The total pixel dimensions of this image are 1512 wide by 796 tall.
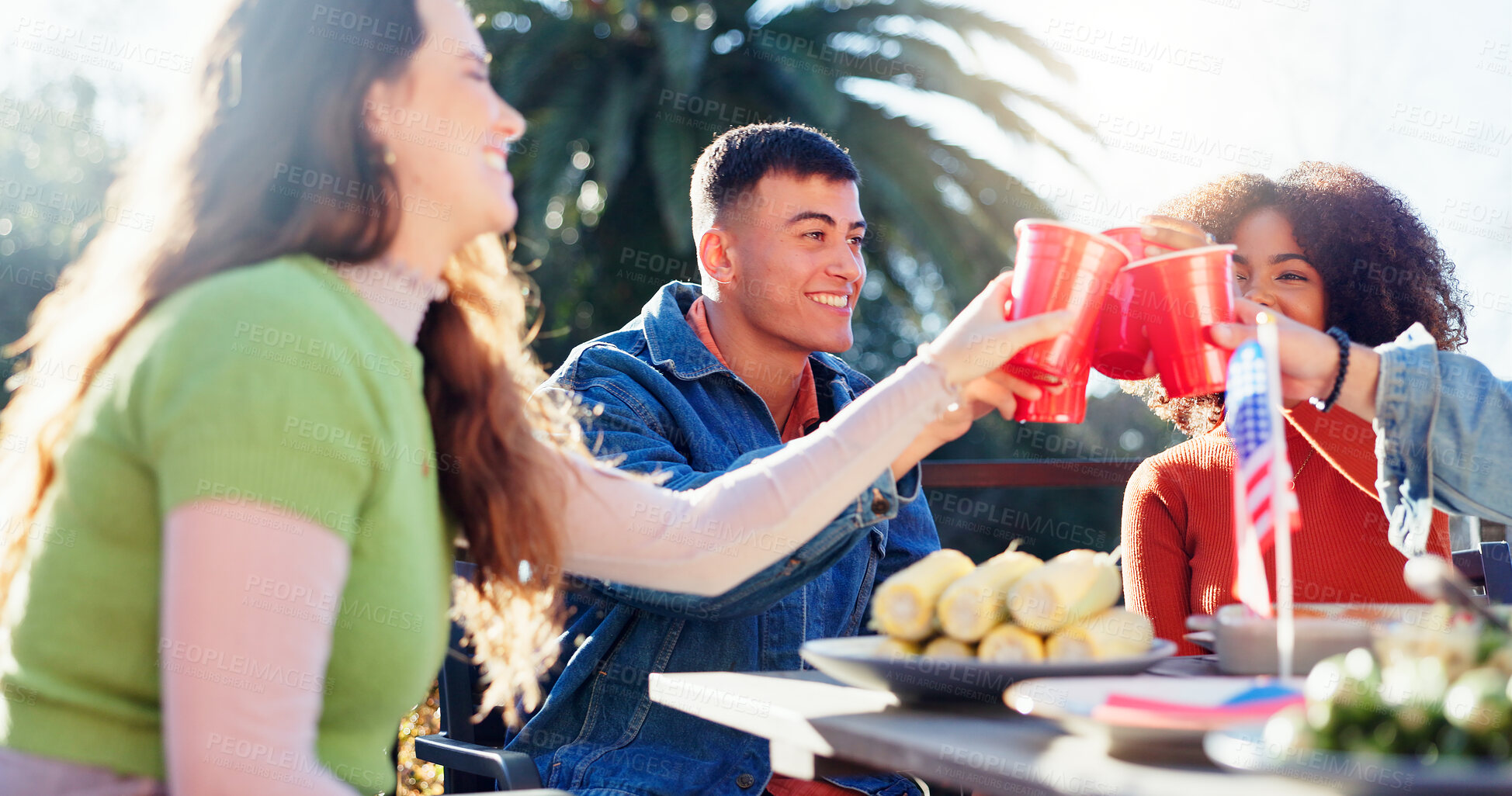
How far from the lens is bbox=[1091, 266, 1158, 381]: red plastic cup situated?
1982 millimetres

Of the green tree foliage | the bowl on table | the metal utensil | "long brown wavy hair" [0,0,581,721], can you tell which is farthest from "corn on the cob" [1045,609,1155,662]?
the green tree foliage

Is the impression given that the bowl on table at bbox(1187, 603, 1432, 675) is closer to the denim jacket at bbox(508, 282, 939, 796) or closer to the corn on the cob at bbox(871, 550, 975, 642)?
the corn on the cob at bbox(871, 550, 975, 642)

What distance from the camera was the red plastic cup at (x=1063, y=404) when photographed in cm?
202

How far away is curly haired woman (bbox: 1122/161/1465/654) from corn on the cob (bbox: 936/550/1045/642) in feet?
A: 4.15

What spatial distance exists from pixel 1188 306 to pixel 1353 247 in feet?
3.92

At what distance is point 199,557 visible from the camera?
48.1 inches

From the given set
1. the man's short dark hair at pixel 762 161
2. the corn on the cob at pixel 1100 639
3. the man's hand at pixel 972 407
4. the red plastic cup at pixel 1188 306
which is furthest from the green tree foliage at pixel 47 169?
the corn on the cob at pixel 1100 639

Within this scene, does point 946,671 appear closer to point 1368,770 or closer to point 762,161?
point 1368,770

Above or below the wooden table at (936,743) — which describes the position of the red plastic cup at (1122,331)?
above

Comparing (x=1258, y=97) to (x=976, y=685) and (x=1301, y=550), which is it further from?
(x=976, y=685)

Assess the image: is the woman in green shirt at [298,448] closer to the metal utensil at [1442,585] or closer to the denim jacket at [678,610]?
the denim jacket at [678,610]

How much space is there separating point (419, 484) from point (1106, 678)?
884 mm

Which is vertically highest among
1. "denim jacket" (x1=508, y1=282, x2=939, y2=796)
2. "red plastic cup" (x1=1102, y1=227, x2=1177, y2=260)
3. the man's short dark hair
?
the man's short dark hair

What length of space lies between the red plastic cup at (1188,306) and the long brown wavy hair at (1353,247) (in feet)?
2.58
